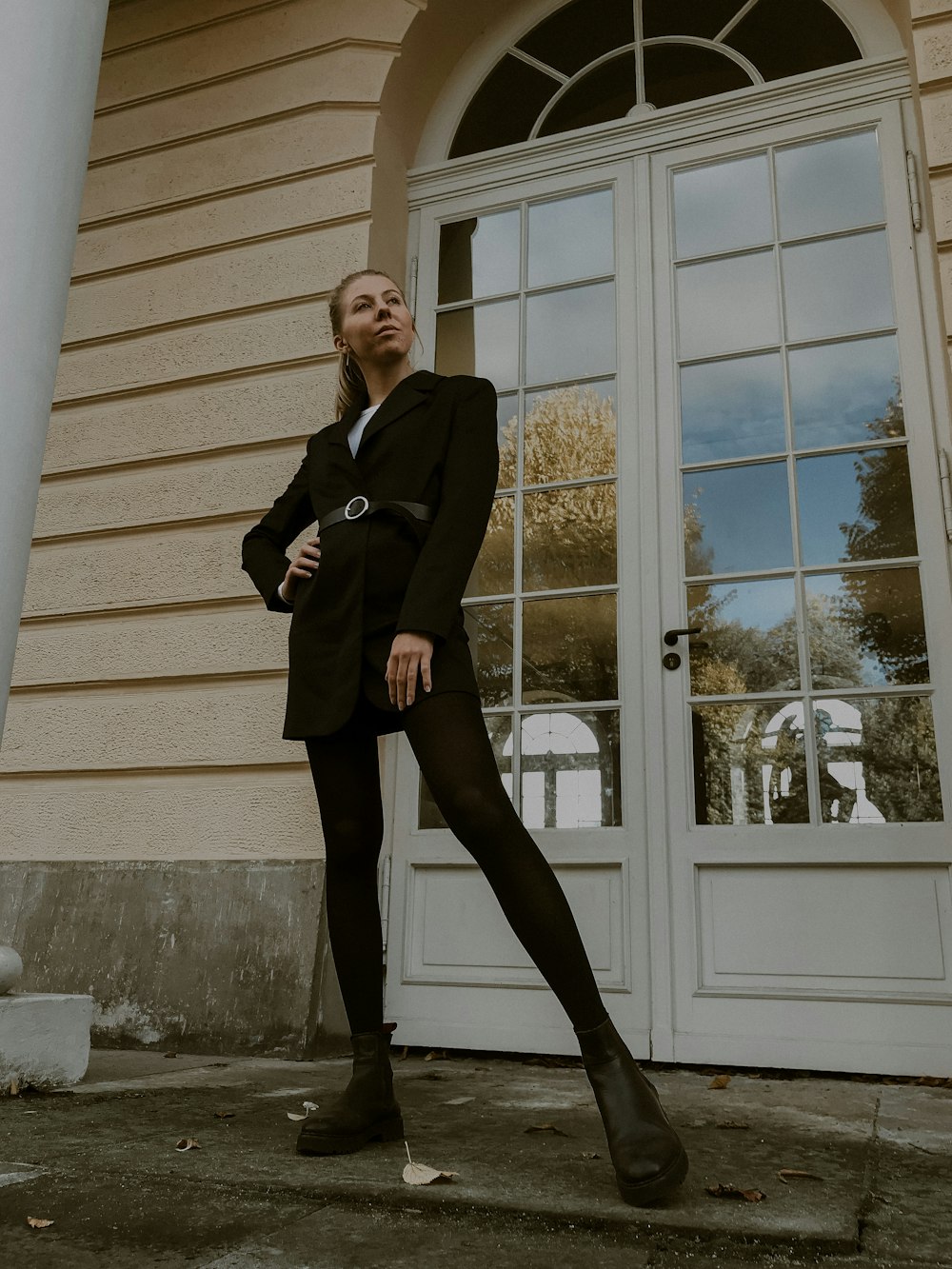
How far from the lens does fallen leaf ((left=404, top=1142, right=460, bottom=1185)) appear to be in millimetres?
1456

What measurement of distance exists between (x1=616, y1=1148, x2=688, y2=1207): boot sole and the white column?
1.14 metres

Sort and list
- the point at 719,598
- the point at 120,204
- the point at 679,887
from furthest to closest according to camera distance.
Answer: the point at 120,204
the point at 719,598
the point at 679,887

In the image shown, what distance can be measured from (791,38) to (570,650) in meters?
2.29

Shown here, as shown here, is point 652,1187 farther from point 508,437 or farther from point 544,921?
point 508,437

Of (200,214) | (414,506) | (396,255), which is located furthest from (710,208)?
(414,506)

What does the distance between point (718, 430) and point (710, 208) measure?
82cm

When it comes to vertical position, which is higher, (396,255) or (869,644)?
(396,255)

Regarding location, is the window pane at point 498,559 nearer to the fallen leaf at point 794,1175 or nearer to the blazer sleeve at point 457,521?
the blazer sleeve at point 457,521

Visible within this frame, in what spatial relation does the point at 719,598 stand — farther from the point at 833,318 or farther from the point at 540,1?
the point at 540,1

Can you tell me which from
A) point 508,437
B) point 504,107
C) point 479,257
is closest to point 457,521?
point 508,437

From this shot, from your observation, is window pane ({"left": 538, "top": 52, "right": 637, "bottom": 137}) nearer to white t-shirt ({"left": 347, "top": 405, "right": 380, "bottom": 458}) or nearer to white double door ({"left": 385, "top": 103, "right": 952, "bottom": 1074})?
white double door ({"left": 385, "top": 103, "right": 952, "bottom": 1074})

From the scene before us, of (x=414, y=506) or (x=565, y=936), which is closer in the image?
(x=565, y=936)

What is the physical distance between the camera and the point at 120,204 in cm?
403

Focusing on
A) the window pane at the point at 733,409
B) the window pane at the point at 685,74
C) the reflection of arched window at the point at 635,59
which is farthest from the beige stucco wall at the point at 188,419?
the window pane at the point at 733,409
